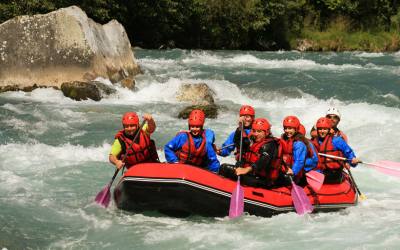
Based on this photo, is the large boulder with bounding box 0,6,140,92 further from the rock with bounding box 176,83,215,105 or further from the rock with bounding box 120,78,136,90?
the rock with bounding box 176,83,215,105

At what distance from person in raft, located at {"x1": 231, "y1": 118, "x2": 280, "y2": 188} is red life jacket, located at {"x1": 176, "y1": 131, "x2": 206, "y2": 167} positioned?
0.46m

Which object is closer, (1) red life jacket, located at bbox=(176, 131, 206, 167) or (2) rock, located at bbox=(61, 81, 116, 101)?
(1) red life jacket, located at bbox=(176, 131, 206, 167)

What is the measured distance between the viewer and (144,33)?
24812 millimetres

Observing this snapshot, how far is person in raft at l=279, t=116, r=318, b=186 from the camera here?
627cm

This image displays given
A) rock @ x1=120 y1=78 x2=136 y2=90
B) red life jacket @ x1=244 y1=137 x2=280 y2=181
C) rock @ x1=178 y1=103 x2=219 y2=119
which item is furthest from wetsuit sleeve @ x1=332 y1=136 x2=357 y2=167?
rock @ x1=120 y1=78 x2=136 y2=90

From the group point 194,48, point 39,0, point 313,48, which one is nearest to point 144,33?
point 194,48

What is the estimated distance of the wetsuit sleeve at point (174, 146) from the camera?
249 inches

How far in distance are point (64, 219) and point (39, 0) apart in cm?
1660

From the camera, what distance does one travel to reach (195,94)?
13141 mm

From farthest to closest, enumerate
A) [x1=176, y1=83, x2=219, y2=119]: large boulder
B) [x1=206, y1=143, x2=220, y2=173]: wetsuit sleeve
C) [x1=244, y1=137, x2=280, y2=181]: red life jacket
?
[x1=176, y1=83, x2=219, y2=119]: large boulder
[x1=206, y1=143, x2=220, y2=173]: wetsuit sleeve
[x1=244, y1=137, x2=280, y2=181]: red life jacket

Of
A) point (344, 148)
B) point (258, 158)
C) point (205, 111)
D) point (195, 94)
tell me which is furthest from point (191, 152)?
point (195, 94)

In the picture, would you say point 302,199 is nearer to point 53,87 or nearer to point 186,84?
point 186,84

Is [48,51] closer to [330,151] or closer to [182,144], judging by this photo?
[182,144]

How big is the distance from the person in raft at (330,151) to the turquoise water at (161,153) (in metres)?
0.47
